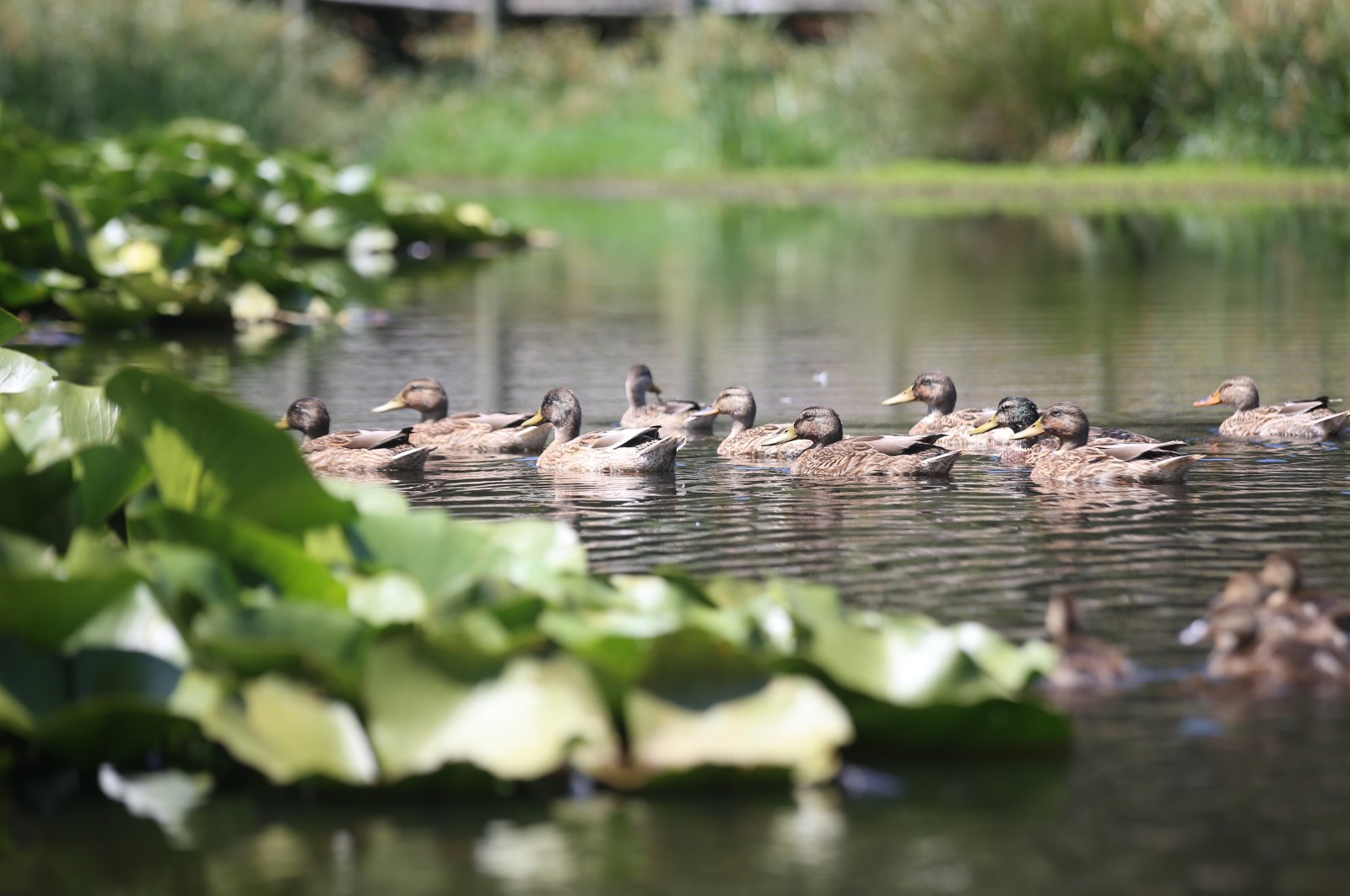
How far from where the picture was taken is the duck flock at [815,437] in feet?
25.7

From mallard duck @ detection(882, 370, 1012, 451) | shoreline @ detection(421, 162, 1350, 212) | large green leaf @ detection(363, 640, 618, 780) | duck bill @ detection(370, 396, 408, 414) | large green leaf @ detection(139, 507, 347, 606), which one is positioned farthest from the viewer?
shoreline @ detection(421, 162, 1350, 212)

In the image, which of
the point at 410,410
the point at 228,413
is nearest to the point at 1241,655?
the point at 228,413

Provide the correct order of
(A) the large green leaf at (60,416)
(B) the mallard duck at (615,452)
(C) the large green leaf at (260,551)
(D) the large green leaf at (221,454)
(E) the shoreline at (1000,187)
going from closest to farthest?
(C) the large green leaf at (260,551) → (D) the large green leaf at (221,454) → (A) the large green leaf at (60,416) → (B) the mallard duck at (615,452) → (E) the shoreline at (1000,187)

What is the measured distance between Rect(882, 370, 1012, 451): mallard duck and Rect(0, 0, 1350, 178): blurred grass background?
17.4 m

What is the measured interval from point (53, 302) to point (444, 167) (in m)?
20.7

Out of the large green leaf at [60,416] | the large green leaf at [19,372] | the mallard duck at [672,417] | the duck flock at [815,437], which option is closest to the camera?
the large green leaf at [60,416]

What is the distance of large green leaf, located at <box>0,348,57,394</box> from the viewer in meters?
6.17

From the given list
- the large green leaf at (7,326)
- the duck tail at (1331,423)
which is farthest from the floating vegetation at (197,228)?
the duck tail at (1331,423)

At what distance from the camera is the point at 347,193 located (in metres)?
19.1

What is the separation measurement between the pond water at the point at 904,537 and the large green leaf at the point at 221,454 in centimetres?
96

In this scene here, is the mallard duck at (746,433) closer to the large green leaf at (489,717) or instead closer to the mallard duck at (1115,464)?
the mallard duck at (1115,464)

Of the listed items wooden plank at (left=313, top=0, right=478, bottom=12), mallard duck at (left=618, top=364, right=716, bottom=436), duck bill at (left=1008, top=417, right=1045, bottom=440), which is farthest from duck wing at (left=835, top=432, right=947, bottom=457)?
wooden plank at (left=313, top=0, right=478, bottom=12)

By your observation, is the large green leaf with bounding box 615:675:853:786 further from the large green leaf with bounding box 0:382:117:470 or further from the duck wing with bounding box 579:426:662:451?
the duck wing with bounding box 579:426:662:451

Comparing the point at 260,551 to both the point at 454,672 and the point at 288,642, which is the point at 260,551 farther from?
the point at 454,672
